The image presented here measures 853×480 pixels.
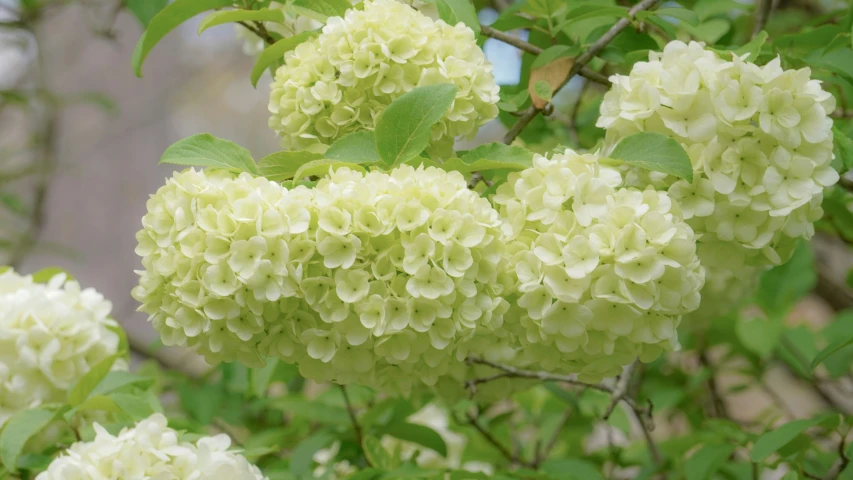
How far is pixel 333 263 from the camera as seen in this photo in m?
0.82

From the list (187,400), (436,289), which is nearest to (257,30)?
(436,289)

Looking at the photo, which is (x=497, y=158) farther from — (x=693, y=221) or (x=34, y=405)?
(x=34, y=405)

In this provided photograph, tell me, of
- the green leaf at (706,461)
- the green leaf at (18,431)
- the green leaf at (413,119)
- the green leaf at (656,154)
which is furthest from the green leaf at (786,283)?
the green leaf at (18,431)

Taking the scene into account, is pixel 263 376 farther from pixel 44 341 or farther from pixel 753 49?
pixel 753 49

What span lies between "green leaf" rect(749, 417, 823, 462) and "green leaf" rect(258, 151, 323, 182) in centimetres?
72

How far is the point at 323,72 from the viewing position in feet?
3.41

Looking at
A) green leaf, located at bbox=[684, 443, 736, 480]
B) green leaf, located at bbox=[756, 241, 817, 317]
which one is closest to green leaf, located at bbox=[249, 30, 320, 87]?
green leaf, located at bbox=[684, 443, 736, 480]

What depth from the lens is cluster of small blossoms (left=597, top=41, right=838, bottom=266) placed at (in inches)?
36.1

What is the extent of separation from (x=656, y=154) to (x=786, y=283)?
4.14ft

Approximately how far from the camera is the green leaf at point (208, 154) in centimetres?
93

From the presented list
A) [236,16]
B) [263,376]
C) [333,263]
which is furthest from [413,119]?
[263,376]

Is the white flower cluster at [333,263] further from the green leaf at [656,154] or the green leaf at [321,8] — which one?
the green leaf at [321,8]

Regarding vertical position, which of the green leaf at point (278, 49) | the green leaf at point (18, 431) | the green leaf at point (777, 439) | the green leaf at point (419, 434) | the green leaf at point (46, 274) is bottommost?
the green leaf at point (419, 434)

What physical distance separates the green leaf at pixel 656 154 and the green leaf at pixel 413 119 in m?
0.21
